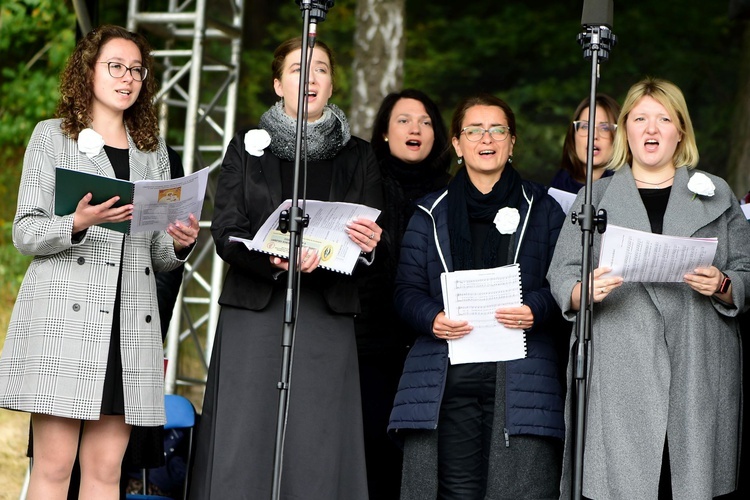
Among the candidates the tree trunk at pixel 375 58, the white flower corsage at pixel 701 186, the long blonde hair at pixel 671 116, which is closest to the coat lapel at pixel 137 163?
the long blonde hair at pixel 671 116

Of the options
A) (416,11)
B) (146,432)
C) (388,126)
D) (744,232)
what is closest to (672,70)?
(416,11)

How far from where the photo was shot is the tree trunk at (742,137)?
7.41 metres

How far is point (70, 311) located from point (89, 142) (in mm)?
562

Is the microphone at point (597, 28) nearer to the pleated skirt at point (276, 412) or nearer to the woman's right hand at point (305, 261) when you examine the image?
the woman's right hand at point (305, 261)

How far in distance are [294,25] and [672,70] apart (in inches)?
153

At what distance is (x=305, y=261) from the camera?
3.39 metres

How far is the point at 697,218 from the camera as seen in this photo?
3541mm

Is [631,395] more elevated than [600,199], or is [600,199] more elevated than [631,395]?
[600,199]

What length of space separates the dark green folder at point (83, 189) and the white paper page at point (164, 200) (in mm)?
43

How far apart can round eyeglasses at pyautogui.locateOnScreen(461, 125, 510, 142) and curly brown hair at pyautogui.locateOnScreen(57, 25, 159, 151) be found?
1185 mm

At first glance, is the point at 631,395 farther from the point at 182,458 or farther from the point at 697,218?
Result: the point at 182,458

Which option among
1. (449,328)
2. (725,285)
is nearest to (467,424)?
(449,328)

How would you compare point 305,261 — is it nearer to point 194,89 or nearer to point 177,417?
point 177,417

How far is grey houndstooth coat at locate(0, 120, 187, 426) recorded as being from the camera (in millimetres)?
3244
